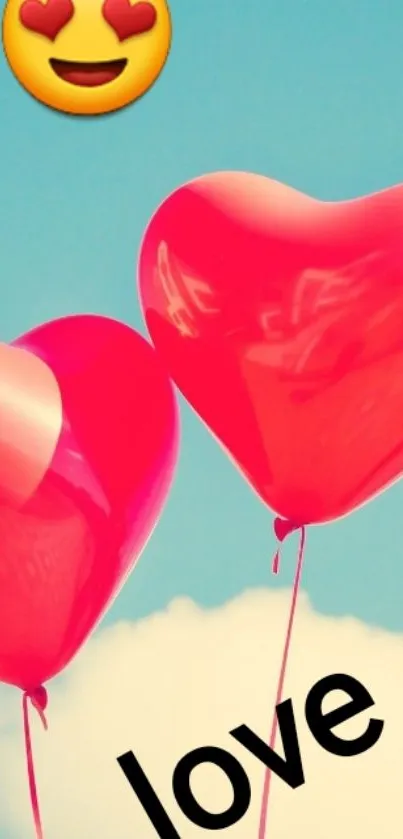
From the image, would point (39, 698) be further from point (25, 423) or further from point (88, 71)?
point (88, 71)

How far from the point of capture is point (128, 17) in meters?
1.25

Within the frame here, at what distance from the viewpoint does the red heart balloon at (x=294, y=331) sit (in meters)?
1.13

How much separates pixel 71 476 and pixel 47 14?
1.57 feet

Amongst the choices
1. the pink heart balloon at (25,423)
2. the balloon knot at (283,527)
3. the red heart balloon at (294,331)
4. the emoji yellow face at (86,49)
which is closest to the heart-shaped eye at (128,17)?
the emoji yellow face at (86,49)

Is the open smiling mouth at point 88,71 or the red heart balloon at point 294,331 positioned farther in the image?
the open smiling mouth at point 88,71

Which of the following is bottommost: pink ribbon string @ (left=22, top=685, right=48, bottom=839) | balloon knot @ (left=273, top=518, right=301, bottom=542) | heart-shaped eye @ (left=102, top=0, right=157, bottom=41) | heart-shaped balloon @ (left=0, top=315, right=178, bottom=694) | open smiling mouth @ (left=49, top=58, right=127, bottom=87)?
pink ribbon string @ (left=22, top=685, right=48, bottom=839)

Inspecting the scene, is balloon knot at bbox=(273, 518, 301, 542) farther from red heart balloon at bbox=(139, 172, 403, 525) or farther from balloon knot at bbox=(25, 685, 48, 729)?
balloon knot at bbox=(25, 685, 48, 729)

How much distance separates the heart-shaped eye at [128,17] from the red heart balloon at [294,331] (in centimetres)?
21

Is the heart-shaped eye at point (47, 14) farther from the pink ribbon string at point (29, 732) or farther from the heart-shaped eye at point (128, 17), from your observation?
the pink ribbon string at point (29, 732)

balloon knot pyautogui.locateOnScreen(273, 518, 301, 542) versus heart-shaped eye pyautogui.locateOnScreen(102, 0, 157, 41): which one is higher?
heart-shaped eye pyautogui.locateOnScreen(102, 0, 157, 41)

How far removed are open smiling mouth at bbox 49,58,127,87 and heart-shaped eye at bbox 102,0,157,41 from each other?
0.10 ft

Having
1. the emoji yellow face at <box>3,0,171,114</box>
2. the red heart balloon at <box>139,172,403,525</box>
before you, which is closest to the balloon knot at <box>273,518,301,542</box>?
the red heart balloon at <box>139,172,403,525</box>

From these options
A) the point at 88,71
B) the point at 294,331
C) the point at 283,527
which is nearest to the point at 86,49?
the point at 88,71

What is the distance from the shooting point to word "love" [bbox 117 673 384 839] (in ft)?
4.24
